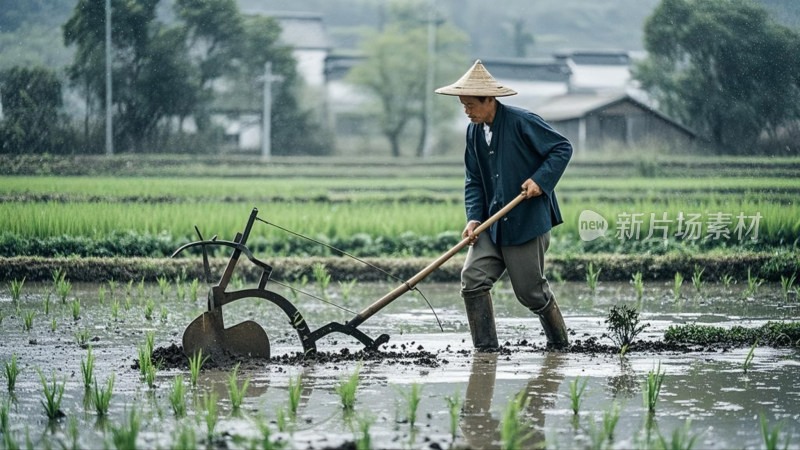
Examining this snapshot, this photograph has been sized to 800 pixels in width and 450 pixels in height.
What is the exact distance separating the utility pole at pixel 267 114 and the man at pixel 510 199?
778 cm

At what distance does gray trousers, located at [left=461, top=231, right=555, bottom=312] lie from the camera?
19.2ft

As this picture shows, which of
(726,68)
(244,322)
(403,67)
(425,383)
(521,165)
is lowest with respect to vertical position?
(425,383)

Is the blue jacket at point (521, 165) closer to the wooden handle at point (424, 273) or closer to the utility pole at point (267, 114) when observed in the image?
the wooden handle at point (424, 273)

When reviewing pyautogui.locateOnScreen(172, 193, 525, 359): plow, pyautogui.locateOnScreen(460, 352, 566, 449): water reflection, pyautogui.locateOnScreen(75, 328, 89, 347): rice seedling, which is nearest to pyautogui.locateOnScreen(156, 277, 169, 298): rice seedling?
pyautogui.locateOnScreen(75, 328, 89, 347): rice seedling

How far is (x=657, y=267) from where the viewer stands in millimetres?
9523

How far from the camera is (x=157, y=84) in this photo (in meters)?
12.4

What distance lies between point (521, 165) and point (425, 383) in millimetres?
1334

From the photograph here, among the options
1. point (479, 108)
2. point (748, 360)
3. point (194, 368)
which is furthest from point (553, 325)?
point (194, 368)

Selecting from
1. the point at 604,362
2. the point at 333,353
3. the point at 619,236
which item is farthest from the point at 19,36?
the point at 604,362

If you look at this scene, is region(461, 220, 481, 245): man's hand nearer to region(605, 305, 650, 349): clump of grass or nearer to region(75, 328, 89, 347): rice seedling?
region(605, 305, 650, 349): clump of grass

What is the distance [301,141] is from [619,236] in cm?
464

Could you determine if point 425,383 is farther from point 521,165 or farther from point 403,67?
point 403,67

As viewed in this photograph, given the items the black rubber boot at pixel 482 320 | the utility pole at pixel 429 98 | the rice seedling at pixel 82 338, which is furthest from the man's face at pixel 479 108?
the utility pole at pixel 429 98

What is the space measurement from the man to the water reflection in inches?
9.3
